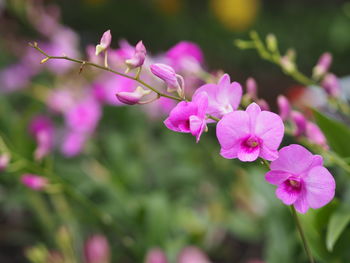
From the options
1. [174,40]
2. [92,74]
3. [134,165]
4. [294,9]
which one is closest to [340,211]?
[134,165]

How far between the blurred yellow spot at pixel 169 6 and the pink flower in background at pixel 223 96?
80.2 inches

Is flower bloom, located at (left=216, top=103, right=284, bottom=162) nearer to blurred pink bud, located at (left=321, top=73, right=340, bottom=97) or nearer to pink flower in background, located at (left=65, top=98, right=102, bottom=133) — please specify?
blurred pink bud, located at (left=321, top=73, right=340, bottom=97)

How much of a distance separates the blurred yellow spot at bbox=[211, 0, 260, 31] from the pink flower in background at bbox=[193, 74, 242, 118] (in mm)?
1845

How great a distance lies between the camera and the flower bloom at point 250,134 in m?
0.25

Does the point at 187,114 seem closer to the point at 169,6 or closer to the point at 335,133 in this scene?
the point at 335,133

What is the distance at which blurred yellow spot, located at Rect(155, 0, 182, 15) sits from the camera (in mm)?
2264

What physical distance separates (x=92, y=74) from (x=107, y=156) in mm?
157

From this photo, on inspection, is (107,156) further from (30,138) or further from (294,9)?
(294,9)

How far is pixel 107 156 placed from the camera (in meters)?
0.84

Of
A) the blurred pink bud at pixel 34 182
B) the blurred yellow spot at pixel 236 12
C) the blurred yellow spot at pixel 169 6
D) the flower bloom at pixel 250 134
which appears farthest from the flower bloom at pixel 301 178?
the blurred yellow spot at pixel 169 6

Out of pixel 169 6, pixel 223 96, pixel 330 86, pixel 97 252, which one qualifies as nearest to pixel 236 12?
pixel 169 6

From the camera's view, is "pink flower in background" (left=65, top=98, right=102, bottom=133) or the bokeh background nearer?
the bokeh background

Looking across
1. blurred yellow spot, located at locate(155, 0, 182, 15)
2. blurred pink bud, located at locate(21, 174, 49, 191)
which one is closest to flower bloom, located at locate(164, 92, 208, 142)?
blurred pink bud, located at locate(21, 174, 49, 191)

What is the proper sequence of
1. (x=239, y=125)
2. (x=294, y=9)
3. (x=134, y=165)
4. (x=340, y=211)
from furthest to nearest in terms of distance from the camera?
(x=294, y=9)
(x=134, y=165)
(x=340, y=211)
(x=239, y=125)
